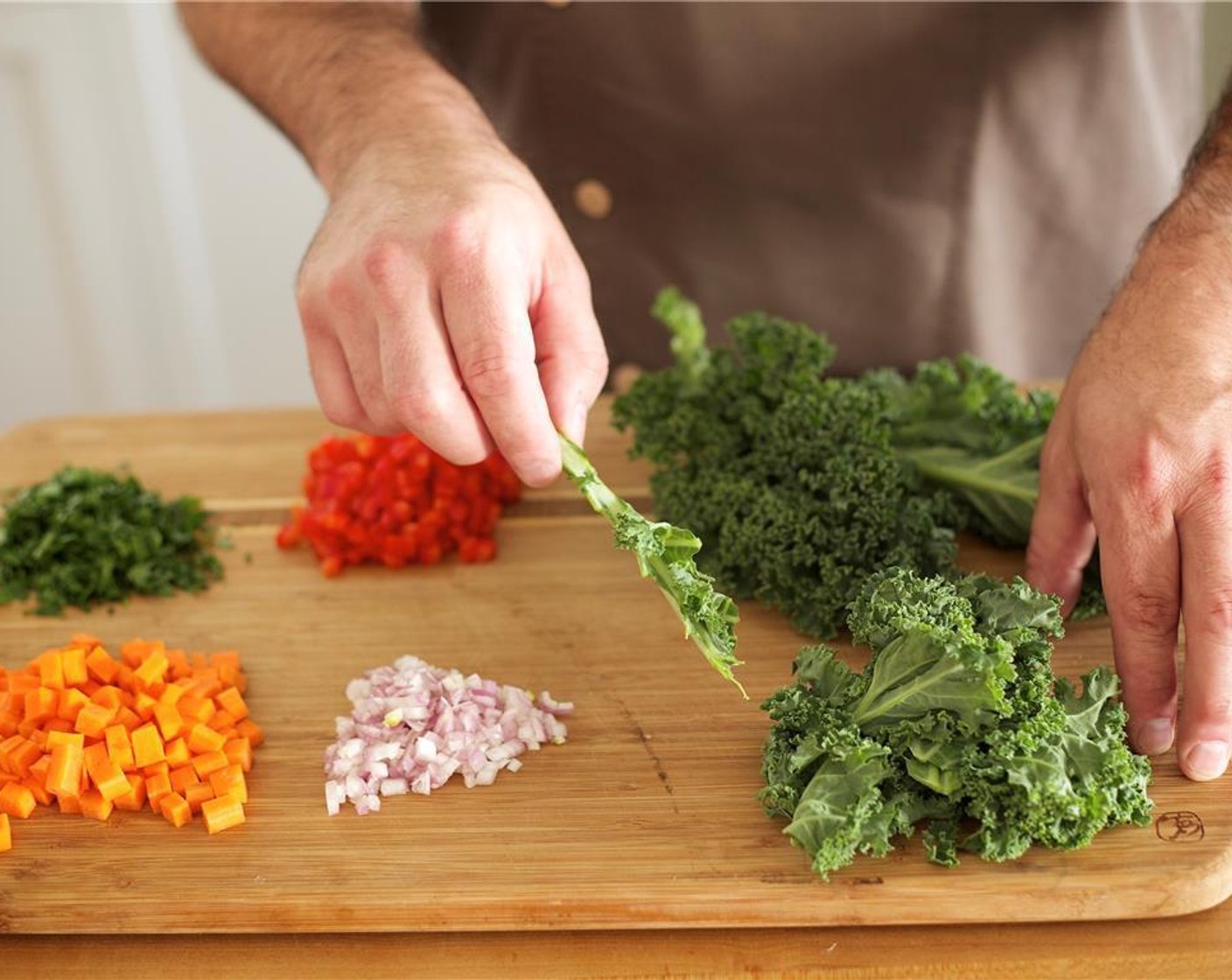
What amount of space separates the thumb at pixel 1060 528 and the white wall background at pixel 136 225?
4.58 m

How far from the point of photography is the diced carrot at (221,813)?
2137mm

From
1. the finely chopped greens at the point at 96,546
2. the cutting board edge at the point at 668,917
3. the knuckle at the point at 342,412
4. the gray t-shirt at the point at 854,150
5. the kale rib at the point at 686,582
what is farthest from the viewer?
the gray t-shirt at the point at 854,150

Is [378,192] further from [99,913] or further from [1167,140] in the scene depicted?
[1167,140]

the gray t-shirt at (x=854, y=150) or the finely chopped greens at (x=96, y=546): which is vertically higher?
the gray t-shirt at (x=854, y=150)

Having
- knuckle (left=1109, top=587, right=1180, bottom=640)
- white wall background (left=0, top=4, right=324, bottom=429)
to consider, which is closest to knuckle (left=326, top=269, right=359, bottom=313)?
knuckle (left=1109, top=587, right=1180, bottom=640)

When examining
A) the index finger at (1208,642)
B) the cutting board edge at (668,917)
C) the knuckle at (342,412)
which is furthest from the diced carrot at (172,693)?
the index finger at (1208,642)

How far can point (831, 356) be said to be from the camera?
2.96 m

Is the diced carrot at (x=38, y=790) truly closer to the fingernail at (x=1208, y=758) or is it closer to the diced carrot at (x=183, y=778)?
the diced carrot at (x=183, y=778)

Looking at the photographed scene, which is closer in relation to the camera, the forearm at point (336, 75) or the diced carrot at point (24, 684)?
the diced carrot at point (24, 684)

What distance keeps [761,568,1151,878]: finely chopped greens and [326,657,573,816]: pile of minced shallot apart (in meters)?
0.47

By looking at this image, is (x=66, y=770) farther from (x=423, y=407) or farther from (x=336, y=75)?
(x=336, y=75)

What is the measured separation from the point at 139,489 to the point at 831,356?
1.76 meters

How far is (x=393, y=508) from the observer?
3.00m

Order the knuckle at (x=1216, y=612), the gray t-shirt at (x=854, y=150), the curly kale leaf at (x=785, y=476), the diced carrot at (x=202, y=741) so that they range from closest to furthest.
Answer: the knuckle at (x=1216, y=612) < the diced carrot at (x=202, y=741) < the curly kale leaf at (x=785, y=476) < the gray t-shirt at (x=854, y=150)
